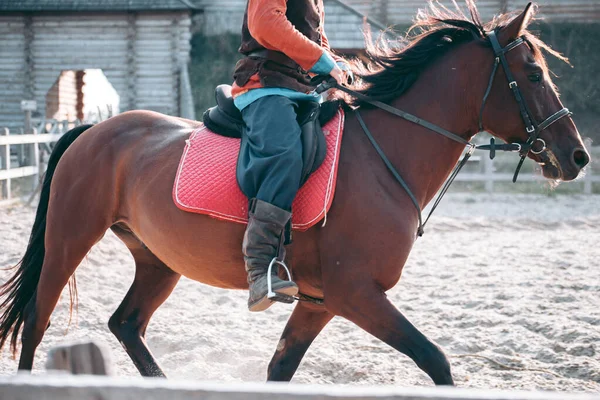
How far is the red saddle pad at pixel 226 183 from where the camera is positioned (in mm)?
3326

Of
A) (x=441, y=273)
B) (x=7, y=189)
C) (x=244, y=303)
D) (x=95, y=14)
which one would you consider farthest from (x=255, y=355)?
(x=95, y=14)

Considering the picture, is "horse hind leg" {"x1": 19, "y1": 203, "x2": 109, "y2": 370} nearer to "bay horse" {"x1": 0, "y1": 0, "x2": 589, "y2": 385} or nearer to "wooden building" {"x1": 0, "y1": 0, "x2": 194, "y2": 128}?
"bay horse" {"x1": 0, "y1": 0, "x2": 589, "y2": 385}

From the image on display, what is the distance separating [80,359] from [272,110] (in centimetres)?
178

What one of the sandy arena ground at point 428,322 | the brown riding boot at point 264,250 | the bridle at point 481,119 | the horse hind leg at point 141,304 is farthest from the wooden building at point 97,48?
the brown riding boot at point 264,250

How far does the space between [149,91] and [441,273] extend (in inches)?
632

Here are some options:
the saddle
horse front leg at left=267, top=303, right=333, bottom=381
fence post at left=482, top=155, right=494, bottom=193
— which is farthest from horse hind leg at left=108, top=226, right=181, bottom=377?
fence post at left=482, top=155, right=494, bottom=193

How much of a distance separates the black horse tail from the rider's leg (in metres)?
1.76

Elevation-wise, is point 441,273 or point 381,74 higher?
point 381,74

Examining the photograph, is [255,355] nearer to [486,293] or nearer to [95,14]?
[486,293]

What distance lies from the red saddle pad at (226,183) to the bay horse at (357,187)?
0.25 ft

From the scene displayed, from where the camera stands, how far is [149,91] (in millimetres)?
21484

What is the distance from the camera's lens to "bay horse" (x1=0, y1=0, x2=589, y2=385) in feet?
10.7

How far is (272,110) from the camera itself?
11.0 feet

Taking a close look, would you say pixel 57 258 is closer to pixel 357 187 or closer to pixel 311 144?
pixel 311 144
